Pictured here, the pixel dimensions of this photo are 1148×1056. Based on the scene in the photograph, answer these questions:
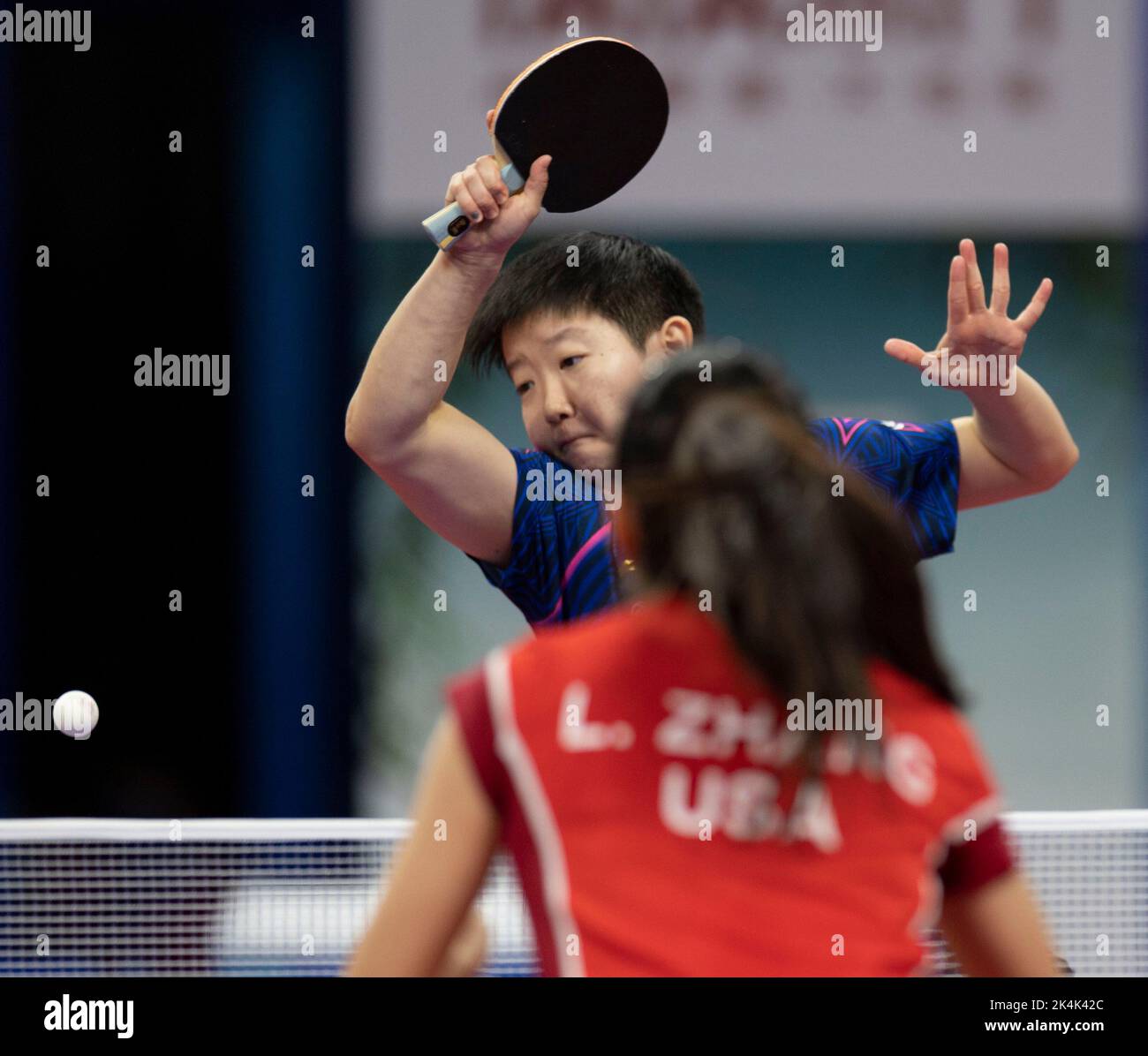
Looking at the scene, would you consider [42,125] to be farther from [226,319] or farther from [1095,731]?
[1095,731]

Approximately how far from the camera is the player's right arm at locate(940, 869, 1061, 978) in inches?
69.9

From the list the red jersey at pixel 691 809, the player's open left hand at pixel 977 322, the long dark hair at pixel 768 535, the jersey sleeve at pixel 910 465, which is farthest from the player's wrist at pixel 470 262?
the red jersey at pixel 691 809

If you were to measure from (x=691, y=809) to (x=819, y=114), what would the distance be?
3.44 meters

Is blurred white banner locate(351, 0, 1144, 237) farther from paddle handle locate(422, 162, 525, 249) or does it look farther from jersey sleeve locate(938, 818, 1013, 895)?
jersey sleeve locate(938, 818, 1013, 895)

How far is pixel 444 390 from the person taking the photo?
285cm

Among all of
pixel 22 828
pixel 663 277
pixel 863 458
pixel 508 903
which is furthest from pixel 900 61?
pixel 22 828

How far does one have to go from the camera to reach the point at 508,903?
140 inches

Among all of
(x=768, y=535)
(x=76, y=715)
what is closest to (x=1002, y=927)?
(x=768, y=535)

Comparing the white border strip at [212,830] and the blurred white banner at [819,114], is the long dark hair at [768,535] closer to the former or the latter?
the white border strip at [212,830]

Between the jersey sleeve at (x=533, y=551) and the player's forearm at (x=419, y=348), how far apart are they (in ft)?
0.95

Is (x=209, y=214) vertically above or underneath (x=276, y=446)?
above

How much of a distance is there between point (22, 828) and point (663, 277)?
6.08ft

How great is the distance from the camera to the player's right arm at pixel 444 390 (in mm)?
2803

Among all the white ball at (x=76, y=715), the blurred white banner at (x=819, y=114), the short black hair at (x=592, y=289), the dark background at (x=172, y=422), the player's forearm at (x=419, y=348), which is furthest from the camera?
the dark background at (x=172, y=422)
